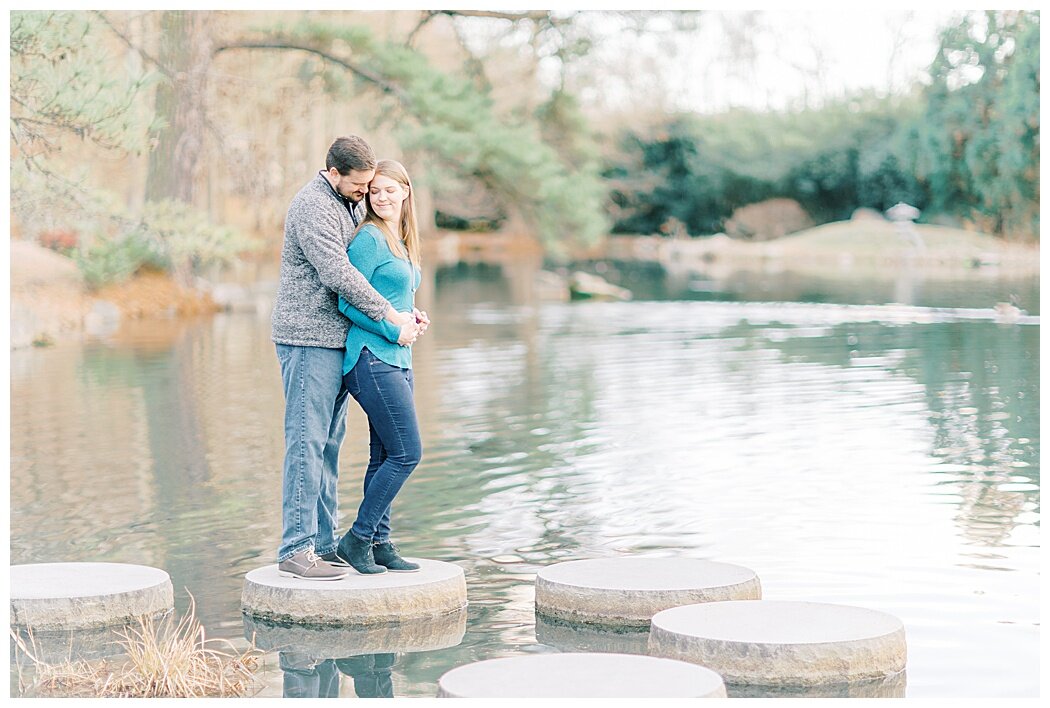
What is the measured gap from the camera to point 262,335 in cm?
2170

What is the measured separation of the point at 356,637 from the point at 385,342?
1.03m

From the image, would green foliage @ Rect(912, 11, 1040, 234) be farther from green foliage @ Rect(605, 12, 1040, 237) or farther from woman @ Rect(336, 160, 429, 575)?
woman @ Rect(336, 160, 429, 575)

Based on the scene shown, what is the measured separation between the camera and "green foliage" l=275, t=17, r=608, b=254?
24938 mm

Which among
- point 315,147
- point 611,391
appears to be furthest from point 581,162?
point 611,391

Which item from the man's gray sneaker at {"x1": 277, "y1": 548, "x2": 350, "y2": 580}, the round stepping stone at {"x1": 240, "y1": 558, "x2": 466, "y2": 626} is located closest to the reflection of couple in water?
the round stepping stone at {"x1": 240, "y1": 558, "x2": 466, "y2": 626}

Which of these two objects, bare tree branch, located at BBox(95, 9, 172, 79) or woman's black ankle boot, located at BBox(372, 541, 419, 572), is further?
bare tree branch, located at BBox(95, 9, 172, 79)

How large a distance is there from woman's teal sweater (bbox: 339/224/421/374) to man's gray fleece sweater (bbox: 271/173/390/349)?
47 mm

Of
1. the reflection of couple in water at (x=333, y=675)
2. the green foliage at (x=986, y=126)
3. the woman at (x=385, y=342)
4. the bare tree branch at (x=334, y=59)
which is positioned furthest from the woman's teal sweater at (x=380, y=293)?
the green foliage at (x=986, y=126)

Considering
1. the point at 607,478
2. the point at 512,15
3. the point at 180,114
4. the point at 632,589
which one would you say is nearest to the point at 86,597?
the point at 632,589

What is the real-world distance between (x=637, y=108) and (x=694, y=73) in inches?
181

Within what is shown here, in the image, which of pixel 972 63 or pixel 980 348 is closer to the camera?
pixel 980 348

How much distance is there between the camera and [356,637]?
223 inches

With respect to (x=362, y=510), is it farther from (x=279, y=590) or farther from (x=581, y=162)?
(x=581, y=162)

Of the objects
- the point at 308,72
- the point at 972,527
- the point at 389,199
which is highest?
the point at 308,72
